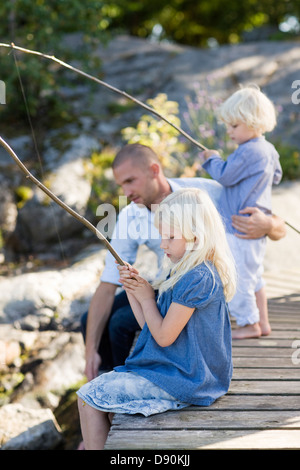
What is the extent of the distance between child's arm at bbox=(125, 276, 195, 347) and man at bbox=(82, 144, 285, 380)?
0.73 m

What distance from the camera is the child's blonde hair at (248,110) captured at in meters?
3.05

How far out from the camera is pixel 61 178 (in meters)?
6.46

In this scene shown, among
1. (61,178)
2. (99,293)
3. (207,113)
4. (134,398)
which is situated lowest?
(134,398)

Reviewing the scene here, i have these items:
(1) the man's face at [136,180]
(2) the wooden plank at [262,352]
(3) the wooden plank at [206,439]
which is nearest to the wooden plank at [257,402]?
(3) the wooden plank at [206,439]

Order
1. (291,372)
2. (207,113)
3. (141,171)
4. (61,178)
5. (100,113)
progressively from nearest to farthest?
(291,372), (141,171), (61,178), (207,113), (100,113)

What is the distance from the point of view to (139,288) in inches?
91.8

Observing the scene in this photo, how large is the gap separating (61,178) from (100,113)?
191 cm

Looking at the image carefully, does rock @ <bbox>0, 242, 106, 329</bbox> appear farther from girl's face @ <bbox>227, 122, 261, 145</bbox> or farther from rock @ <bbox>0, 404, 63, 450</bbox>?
girl's face @ <bbox>227, 122, 261, 145</bbox>

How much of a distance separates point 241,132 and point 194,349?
1.39 metres

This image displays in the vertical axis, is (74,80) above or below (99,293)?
above

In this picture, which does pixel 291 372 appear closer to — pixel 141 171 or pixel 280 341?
pixel 280 341

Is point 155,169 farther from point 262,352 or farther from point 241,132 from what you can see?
point 262,352
